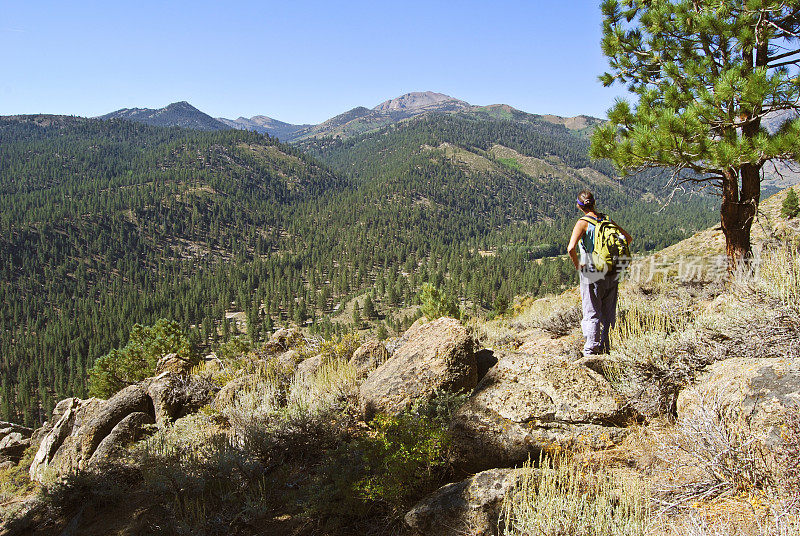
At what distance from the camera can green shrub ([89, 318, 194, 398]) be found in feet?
67.0

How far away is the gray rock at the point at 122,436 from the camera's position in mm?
6246

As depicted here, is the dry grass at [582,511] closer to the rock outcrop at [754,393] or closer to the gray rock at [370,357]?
the rock outcrop at [754,393]

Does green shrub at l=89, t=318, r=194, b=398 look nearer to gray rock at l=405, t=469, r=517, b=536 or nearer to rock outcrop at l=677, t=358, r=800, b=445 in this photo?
gray rock at l=405, t=469, r=517, b=536

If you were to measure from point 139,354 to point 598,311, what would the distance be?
991 inches

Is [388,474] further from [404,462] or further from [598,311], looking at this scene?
[598,311]

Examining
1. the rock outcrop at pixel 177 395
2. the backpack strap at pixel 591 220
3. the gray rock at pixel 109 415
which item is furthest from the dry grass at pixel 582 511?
the gray rock at pixel 109 415

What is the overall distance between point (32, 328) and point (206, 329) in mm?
46619

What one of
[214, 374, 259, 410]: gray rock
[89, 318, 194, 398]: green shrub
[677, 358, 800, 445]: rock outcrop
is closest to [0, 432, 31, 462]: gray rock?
[89, 318, 194, 398]: green shrub

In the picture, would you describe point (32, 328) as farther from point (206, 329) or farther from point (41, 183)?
point (41, 183)

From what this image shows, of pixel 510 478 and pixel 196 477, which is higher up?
pixel 510 478

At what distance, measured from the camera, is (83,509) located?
5074mm

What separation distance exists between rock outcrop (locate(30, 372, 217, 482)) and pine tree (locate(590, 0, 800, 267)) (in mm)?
9325

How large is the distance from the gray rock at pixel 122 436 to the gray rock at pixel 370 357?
3.66 metres

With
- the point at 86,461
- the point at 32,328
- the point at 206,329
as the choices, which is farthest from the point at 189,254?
the point at 86,461
